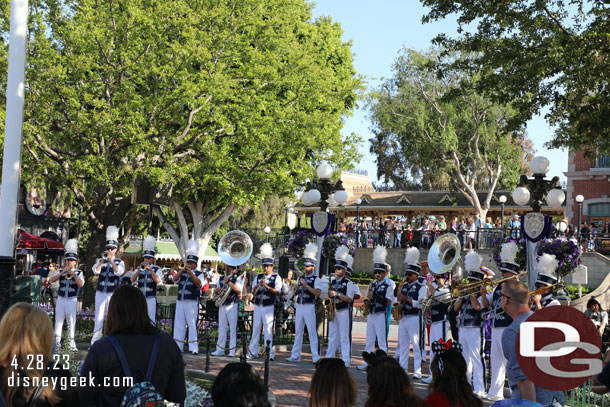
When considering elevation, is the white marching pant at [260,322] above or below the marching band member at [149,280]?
below

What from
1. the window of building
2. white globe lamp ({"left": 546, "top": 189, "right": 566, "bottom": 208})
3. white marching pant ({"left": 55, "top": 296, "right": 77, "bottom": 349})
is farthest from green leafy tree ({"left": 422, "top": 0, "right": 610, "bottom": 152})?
the window of building

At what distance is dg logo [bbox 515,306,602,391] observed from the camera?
16.5 feet

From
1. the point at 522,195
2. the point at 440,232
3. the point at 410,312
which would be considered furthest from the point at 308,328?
the point at 440,232

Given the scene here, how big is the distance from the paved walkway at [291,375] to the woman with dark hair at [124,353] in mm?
5468

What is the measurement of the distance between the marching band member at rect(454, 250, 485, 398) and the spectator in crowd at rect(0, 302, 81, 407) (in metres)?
8.34

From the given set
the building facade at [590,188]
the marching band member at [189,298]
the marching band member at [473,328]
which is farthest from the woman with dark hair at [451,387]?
the building facade at [590,188]

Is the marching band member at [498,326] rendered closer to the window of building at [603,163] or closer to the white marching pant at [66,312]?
the white marching pant at [66,312]

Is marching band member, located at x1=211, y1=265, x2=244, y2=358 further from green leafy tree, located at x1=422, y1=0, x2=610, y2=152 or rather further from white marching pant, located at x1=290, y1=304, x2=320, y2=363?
green leafy tree, located at x1=422, y1=0, x2=610, y2=152

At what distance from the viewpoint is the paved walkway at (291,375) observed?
10725 mm

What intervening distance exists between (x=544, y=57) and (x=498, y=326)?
5.59m

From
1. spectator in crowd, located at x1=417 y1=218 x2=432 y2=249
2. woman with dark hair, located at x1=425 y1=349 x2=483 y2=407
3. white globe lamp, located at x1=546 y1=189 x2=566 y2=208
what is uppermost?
white globe lamp, located at x1=546 y1=189 x2=566 y2=208

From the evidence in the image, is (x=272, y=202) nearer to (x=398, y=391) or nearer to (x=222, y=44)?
(x=222, y=44)

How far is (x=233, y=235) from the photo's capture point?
1641 cm

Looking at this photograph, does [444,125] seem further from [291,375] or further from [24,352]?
[24,352]
